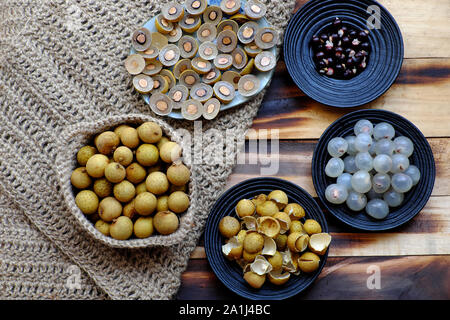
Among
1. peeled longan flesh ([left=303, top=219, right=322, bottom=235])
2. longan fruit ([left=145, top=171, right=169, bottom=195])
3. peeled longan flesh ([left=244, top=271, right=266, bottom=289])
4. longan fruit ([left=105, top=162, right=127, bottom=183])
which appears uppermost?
longan fruit ([left=105, top=162, right=127, bottom=183])

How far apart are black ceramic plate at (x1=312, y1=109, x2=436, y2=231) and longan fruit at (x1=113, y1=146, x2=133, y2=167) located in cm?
48

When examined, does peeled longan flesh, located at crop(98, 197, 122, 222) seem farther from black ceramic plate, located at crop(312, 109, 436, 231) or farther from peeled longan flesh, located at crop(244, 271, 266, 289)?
black ceramic plate, located at crop(312, 109, 436, 231)

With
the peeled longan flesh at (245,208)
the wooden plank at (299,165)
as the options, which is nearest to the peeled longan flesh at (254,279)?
the peeled longan flesh at (245,208)

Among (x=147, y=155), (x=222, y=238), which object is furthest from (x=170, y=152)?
(x=222, y=238)

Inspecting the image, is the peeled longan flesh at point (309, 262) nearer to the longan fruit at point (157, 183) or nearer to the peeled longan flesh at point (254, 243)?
the peeled longan flesh at point (254, 243)

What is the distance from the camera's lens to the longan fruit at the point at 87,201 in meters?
1.09

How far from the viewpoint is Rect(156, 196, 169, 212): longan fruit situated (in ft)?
3.60

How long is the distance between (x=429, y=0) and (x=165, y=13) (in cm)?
76

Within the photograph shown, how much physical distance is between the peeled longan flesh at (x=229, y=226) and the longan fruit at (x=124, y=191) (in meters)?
0.24

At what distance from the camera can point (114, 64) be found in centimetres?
124

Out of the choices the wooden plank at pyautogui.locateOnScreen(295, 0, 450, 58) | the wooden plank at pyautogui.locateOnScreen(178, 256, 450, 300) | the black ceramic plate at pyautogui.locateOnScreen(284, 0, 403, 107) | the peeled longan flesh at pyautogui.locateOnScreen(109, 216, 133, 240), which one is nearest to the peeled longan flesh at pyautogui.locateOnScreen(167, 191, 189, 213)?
the peeled longan flesh at pyautogui.locateOnScreen(109, 216, 133, 240)

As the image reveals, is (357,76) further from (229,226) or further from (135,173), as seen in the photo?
(135,173)
